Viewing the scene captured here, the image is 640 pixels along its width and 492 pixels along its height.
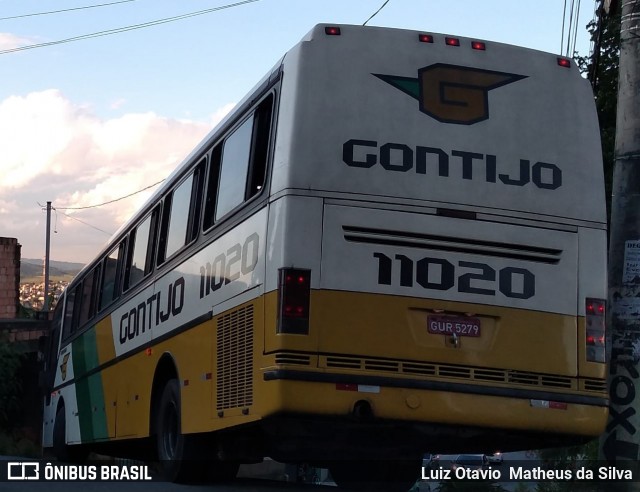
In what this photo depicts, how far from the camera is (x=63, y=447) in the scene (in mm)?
19500

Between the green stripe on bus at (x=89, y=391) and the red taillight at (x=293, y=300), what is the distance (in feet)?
24.5

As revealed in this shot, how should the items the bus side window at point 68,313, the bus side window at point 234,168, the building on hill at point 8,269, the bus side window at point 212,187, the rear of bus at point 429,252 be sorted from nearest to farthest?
the rear of bus at point 429,252 < the bus side window at point 234,168 < the bus side window at point 212,187 < the bus side window at point 68,313 < the building on hill at point 8,269

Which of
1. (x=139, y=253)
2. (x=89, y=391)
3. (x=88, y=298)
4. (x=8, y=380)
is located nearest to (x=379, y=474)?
(x=139, y=253)

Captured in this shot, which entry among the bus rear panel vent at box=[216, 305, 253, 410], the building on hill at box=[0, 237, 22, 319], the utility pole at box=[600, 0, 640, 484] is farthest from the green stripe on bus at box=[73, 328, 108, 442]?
the building on hill at box=[0, 237, 22, 319]

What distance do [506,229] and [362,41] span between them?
1825 mm

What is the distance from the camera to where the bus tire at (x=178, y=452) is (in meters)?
10.2

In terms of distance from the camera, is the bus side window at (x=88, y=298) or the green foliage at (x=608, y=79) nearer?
the bus side window at (x=88, y=298)

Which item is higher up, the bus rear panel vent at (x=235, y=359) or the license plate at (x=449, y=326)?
the license plate at (x=449, y=326)

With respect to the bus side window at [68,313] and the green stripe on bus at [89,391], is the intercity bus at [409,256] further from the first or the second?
the bus side window at [68,313]

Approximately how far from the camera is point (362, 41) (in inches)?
341

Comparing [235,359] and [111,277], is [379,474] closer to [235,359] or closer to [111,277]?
[235,359]

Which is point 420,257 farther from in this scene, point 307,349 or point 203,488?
point 203,488

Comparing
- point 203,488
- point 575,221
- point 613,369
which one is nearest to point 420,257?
point 575,221

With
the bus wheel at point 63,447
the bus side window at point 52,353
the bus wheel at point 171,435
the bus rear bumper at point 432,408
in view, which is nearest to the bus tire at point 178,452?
the bus wheel at point 171,435
